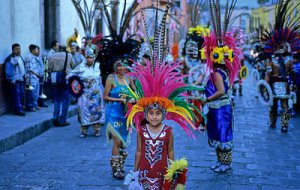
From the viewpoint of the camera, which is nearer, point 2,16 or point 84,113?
point 84,113

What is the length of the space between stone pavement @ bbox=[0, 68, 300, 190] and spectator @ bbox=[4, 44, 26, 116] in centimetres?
117

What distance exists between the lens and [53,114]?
1065 centimetres

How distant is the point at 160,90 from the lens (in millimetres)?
4344

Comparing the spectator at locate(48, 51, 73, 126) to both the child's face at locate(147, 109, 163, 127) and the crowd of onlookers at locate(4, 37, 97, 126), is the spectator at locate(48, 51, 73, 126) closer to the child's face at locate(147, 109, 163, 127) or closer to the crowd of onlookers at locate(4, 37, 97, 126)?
the crowd of onlookers at locate(4, 37, 97, 126)

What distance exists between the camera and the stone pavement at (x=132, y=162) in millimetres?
6043

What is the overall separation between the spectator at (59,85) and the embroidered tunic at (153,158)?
637 cm

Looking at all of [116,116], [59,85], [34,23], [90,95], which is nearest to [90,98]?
[90,95]

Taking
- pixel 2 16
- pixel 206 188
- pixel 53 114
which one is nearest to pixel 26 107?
pixel 53 114

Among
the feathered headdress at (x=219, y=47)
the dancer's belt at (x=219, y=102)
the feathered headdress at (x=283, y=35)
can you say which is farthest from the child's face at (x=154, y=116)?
the feathered headdress at (x=283, y=35)

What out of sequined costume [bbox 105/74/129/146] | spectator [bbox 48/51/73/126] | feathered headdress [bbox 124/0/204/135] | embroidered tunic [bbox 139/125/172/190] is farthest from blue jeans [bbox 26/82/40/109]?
embroidered tunic [bbox 139/125/172/190]

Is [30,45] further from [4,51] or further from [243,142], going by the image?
[243,142]

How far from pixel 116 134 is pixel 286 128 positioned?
489cm

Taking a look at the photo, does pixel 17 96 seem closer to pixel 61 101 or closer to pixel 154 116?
pixel 61 101

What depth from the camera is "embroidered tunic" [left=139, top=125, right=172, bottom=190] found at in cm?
428
